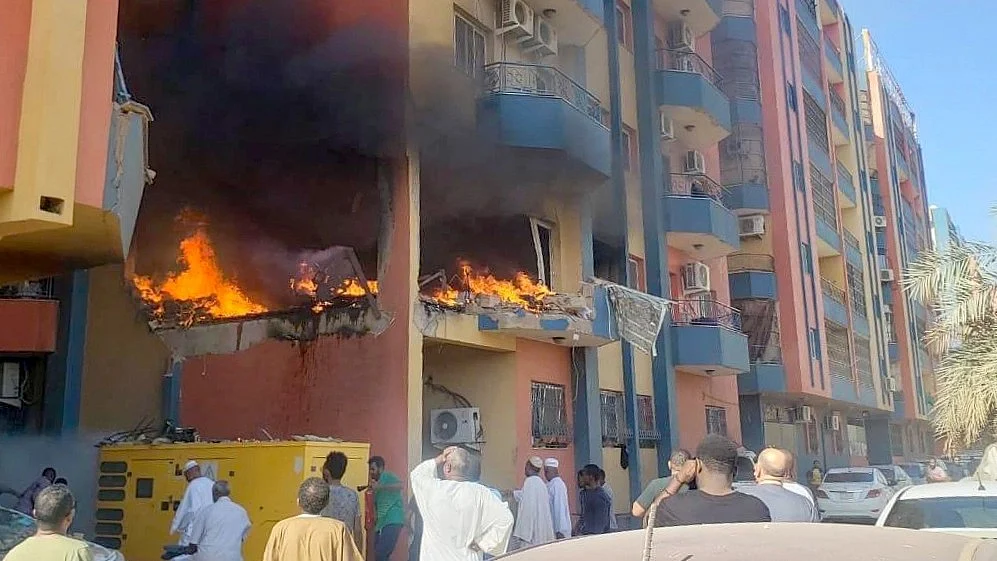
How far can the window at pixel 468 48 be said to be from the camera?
12336mm

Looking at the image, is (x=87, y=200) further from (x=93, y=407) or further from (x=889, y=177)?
(x=889, y=177)

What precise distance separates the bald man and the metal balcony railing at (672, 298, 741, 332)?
12574 mm

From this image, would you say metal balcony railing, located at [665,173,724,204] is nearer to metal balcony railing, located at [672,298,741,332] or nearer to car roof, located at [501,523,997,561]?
metal balcony railing, located at [672,298,741,332]

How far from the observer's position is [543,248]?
45.4ft

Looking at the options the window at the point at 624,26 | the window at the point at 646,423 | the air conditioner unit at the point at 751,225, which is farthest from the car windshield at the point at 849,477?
the window at the point at 624,26

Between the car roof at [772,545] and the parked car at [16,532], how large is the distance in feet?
12.6

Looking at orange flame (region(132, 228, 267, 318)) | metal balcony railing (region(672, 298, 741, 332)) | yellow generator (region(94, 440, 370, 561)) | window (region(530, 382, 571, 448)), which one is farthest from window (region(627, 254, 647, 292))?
yellow generator (region(94, 440, 370, 561))

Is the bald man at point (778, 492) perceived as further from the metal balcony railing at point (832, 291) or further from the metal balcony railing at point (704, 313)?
the metal balcony railing at point (832, 291)

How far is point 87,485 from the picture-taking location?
36.6ft

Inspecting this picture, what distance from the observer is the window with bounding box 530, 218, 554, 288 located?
13.5 metres

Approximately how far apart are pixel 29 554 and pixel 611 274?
12777mm

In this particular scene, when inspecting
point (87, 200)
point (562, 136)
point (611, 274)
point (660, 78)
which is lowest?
point (87, 200)

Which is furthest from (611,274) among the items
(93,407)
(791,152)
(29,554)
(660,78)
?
(29,554)

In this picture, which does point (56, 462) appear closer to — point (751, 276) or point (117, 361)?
point (117, 361)
